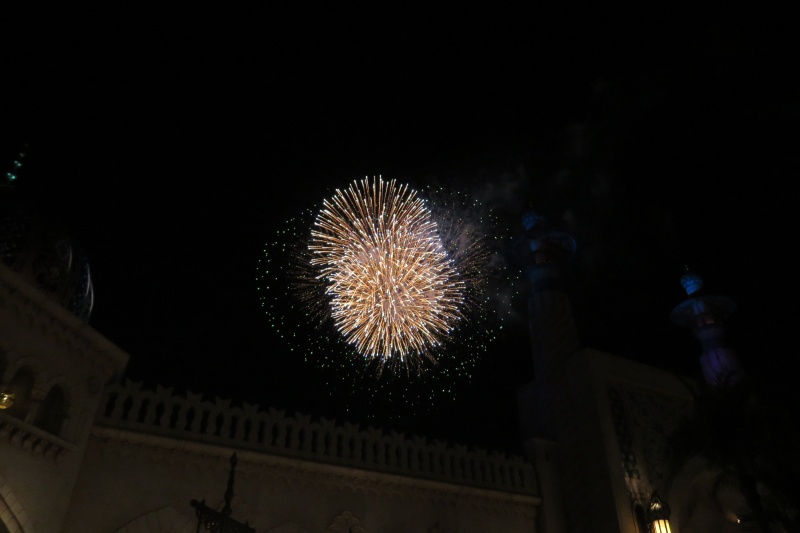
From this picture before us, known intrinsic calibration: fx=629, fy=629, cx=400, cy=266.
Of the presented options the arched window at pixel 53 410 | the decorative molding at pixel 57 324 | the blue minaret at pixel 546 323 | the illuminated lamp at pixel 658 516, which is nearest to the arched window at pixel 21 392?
the arched window at pixel 53 410

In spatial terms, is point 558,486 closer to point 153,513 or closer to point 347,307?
point 347,307

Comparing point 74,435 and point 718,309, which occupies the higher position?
point 718,309

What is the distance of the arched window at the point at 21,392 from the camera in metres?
9.32

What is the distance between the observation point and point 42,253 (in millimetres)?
10172

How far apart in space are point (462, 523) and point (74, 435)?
319 inches

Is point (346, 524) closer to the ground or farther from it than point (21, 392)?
closer to the ground

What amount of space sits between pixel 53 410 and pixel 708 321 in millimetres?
20891

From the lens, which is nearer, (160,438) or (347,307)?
(160,438)

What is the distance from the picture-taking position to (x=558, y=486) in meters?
15.5

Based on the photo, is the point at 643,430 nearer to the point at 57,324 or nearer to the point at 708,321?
the point at 708,321

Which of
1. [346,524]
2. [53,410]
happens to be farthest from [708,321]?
[53,410]

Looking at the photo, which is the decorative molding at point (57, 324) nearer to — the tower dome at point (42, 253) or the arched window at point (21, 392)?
the tower dome at point (42, 253)

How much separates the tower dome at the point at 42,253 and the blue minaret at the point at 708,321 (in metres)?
19.4

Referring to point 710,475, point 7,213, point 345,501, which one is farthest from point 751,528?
point 7,213
